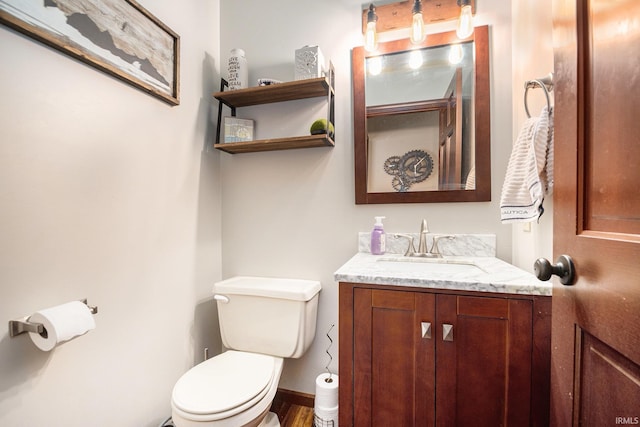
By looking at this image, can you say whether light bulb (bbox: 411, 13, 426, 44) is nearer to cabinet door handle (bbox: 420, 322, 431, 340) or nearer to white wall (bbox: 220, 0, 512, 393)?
white wall (bbox: 220, 0, 512, 393)

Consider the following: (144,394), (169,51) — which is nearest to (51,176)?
(169,51)

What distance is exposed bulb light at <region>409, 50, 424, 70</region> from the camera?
136 cm

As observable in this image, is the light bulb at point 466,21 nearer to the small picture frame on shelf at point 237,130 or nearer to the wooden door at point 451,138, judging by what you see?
the wooden door at point 451,138

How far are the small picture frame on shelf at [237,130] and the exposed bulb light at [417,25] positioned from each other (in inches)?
38.4

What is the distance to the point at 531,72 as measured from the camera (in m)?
1.08

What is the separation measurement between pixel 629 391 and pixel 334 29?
1.75m

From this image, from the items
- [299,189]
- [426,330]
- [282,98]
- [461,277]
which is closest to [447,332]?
[426,330]

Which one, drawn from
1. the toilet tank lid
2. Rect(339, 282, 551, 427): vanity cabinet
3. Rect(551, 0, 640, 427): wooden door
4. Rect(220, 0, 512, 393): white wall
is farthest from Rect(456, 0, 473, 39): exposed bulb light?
the toilet tank lid

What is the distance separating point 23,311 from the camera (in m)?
0.78

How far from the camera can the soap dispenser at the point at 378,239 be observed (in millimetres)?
1340

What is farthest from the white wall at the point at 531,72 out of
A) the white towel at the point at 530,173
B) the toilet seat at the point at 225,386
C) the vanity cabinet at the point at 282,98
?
the toilet seat at the point at 225,386

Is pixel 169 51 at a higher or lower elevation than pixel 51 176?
higher

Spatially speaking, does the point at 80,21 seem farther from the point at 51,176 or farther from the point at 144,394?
the point at 144,394

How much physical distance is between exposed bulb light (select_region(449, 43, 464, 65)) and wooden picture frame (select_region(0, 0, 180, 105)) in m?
1.39
